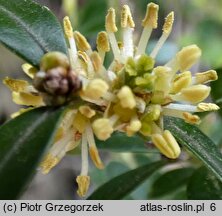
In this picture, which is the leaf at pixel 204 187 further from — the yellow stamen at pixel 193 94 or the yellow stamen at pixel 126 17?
the yellow stamen at pixel 126 17

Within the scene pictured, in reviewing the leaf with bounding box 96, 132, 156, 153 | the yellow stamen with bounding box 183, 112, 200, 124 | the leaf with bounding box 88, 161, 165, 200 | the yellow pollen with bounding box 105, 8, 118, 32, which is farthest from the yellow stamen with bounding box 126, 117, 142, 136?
the leaf with bounding box 96, 132, 156, 153

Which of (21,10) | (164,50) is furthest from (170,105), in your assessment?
(164,50)

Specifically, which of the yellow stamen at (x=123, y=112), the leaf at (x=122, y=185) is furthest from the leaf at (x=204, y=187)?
the yellow stamen at (x=123, y=112)

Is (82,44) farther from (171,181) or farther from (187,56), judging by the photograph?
(171,181)

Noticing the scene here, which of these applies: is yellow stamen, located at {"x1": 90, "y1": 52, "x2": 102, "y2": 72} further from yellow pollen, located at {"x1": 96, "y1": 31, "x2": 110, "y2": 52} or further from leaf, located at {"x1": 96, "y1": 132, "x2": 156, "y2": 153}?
leaf, located at {"x1": 96, "y1": 132, "x2": 156, "y2": 153}

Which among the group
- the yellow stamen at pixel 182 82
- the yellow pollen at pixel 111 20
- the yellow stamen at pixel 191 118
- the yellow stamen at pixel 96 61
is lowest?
the yellow stamen at pixel 191 118

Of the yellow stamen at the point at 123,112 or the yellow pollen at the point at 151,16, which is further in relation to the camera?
the yellow pollen at the point at 151,16
